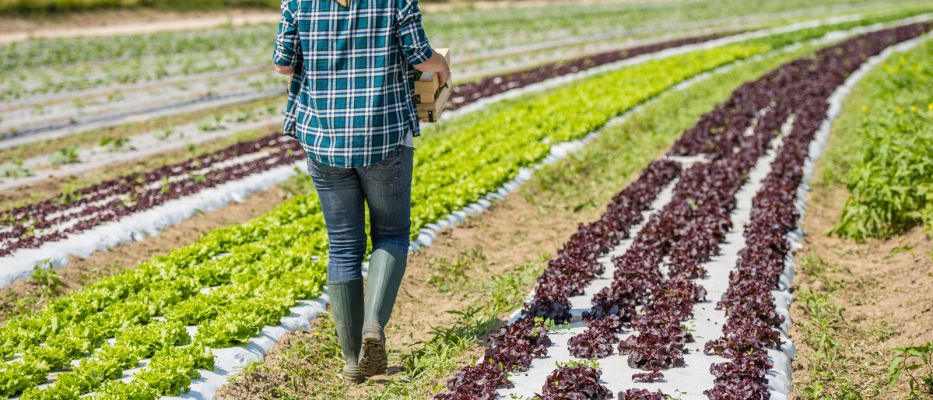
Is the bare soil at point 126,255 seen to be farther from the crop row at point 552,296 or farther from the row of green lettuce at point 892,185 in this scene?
the row of green lettuce at point 892,185

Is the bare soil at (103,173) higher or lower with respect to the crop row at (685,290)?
lower

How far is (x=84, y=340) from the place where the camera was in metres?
5.62

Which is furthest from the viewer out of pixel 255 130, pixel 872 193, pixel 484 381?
pixel 255 130

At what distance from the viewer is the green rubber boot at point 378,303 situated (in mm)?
4934

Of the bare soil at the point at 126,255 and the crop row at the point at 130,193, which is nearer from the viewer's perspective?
the bare soil at the point at 126,255

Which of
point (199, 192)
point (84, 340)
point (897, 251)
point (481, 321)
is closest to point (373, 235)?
point (481, 321)

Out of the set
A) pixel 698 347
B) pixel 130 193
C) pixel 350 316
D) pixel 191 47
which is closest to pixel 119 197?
pixel 130 193

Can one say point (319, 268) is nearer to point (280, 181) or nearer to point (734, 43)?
point (280, 181)

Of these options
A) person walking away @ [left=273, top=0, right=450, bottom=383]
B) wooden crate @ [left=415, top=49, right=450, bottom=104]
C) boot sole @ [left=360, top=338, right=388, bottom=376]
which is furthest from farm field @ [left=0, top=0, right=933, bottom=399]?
wooden crate @ [left=415, top=49, right=450, bottom=104]

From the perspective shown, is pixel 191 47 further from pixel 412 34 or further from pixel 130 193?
pixel 412 34

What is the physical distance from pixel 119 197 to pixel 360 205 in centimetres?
623

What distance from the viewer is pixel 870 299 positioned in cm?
701

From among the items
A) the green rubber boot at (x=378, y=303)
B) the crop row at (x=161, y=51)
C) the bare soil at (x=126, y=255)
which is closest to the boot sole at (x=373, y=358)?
the green rubber boot at (x=378, y=303)

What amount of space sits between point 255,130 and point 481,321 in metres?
9.91
